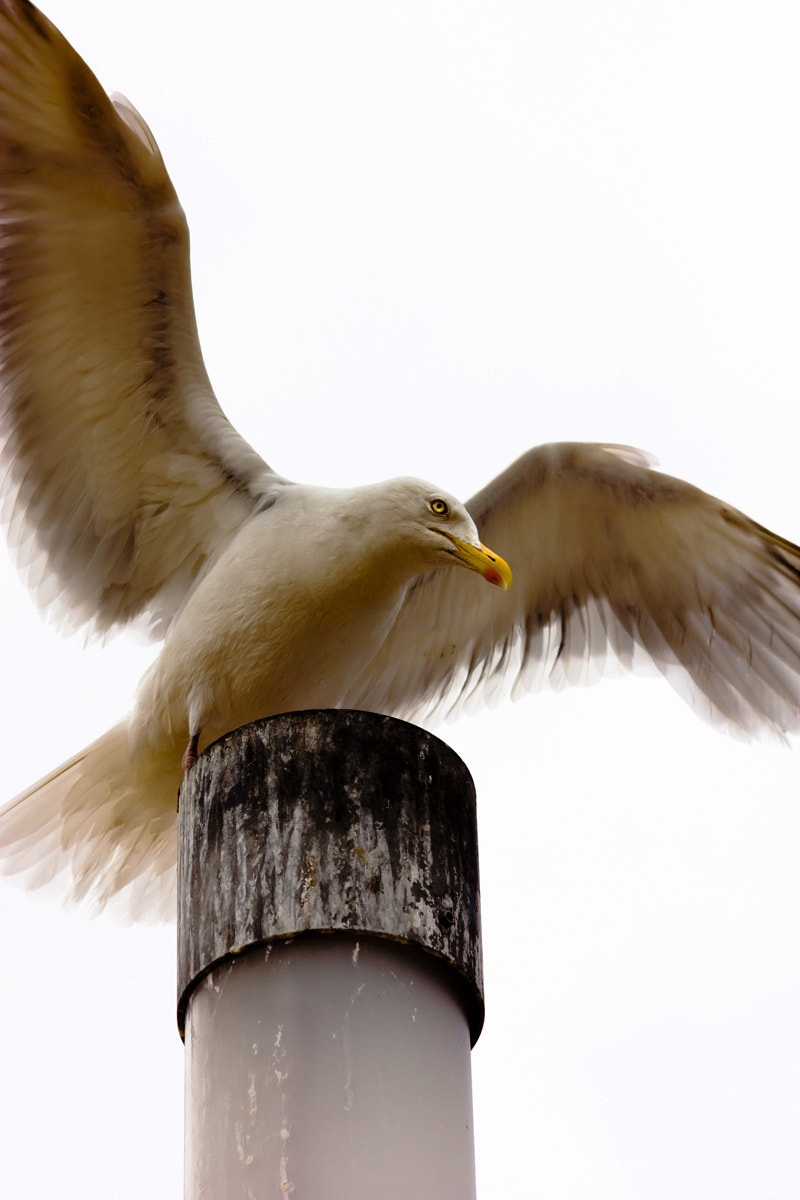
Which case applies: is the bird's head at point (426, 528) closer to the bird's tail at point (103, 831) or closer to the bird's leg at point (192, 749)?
the bird's leg at point (192, 749)

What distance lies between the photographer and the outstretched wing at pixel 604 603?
7367 mm

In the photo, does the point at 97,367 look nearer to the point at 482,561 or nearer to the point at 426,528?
the point at 426,528

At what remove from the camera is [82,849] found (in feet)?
23.0

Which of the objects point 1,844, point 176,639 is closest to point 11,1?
point 176,639

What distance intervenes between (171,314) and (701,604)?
270 centimetres

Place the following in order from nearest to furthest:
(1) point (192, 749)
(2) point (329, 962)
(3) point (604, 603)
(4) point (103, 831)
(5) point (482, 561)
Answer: (2) point (329, 962), (1) point (192, 749), (5) point (482, 561), (4) point (103, 831), (3) point (604, 603)

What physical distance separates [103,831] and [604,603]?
8.30ft

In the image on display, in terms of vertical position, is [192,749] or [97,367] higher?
[97,367]

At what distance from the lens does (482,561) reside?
635 cm

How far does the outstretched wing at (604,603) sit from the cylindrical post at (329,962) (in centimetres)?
296

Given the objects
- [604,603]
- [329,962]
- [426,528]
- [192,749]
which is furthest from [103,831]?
[329,962]

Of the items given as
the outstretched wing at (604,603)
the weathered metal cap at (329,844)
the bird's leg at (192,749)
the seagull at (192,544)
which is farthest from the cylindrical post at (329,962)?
the outstretched wing at (604,603)

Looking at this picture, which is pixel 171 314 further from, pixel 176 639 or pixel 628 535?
pixel 628 535

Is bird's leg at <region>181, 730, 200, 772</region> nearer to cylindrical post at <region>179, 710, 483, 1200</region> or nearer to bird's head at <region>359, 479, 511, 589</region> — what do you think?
bird's head at <region>359, 479, 511, 589</region>
